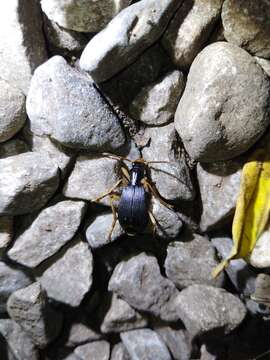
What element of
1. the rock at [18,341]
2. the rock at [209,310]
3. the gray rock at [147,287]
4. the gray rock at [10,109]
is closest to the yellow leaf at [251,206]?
the rock at [209,310]

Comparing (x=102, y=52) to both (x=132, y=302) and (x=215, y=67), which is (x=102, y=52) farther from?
(x=132, y=302)

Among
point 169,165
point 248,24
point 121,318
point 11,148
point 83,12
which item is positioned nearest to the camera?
point 248,24

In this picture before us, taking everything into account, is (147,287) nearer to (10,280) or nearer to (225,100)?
(10,280)

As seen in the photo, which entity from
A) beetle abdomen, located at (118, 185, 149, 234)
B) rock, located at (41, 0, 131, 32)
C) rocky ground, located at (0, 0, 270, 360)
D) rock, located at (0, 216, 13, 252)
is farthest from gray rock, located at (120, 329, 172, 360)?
rock, located at (41, 0, 131, 32)

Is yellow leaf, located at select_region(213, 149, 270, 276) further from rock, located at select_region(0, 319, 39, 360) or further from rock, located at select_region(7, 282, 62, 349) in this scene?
rock, located at select_region(0, 319, 39, 360)

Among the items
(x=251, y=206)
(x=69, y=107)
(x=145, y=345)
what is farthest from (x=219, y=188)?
(x=145, y=345)

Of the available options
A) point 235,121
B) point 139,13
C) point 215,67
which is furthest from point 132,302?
point 139,13

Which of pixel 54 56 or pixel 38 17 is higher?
pixel 38 17

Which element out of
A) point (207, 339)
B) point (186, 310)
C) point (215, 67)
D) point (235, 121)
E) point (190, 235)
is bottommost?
point (207, 339)
